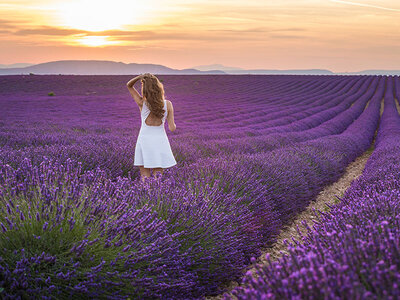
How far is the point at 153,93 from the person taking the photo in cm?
366

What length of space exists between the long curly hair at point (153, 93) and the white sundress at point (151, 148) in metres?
0.10

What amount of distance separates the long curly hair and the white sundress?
97 mm

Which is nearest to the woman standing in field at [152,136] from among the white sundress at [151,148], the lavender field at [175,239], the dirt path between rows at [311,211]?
the white sundress at [151,148]

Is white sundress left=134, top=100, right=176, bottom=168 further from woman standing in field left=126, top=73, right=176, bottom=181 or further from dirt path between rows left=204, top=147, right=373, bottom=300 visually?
dirt path between rows left=204, top=147, right=373, bottom=300

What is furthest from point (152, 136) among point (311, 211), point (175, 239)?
point (311, 211)

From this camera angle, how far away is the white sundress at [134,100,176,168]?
3.83m

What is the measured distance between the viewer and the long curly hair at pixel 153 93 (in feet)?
12.0

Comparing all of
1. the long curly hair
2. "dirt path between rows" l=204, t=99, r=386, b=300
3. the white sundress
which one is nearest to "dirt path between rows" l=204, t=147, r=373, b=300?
"dirt path between rows" l=204, t=99, r=386, b=300

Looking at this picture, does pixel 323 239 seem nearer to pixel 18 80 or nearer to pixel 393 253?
pixel 393 253

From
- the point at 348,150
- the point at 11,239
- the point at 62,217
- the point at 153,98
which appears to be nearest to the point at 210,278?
the point at 62,217

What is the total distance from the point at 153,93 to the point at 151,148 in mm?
585

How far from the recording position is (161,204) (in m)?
2.58

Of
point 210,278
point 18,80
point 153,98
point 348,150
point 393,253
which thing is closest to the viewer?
point 393,253

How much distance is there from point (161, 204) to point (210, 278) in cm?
61
